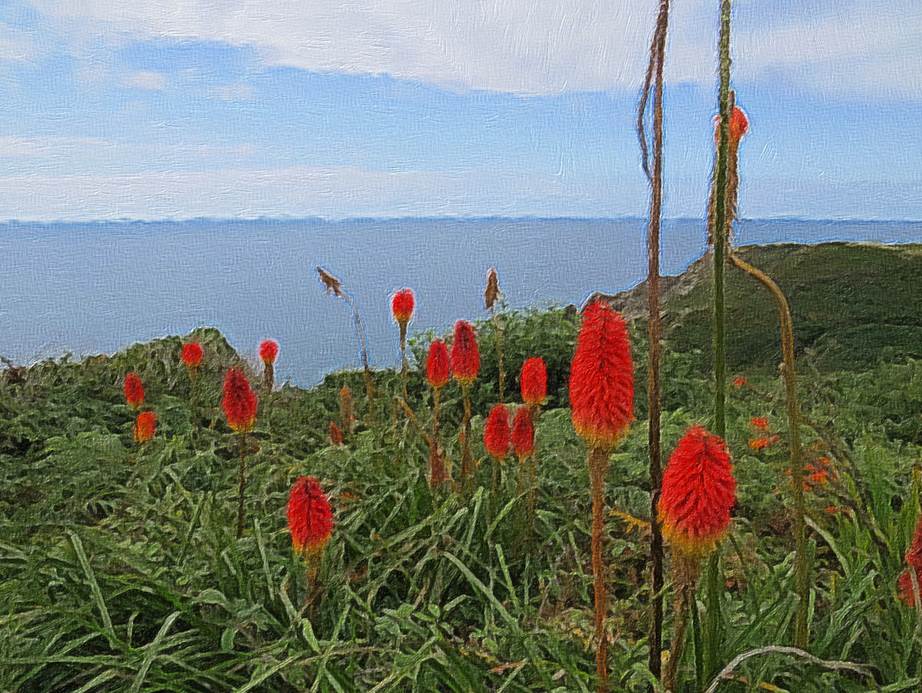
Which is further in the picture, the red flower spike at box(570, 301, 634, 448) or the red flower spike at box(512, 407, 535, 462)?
the red flower spike at box(512, 407, 535, 462)

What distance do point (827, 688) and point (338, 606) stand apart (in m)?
0.86

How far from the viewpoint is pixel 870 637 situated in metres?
1.39

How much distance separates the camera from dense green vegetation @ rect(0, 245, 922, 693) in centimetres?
139

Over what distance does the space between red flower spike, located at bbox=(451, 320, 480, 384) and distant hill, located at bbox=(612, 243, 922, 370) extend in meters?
2.55

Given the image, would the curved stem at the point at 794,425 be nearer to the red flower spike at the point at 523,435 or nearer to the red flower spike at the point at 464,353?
the red flower spike at the point at 523,435

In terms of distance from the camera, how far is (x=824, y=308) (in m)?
4.61

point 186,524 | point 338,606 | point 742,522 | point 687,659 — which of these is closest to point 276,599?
point 338,606

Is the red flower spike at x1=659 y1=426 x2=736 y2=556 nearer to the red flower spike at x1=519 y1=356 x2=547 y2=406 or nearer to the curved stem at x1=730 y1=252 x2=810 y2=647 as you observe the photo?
the curved stem at x1=730 y1=252 x2=810 y2=647

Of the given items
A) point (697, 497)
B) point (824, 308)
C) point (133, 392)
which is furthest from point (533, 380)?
point (824, 308)

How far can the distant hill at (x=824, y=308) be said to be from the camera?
4266mm

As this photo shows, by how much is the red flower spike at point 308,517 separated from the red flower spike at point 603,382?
57 centimetres

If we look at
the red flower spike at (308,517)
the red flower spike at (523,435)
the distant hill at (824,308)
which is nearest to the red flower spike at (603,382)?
the red flower spike at (308,517)

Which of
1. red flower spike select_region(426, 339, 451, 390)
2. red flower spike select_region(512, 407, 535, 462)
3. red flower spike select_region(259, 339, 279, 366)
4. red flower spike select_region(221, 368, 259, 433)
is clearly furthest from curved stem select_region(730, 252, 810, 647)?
red flower spike select_region(259, 339, 279, 366)

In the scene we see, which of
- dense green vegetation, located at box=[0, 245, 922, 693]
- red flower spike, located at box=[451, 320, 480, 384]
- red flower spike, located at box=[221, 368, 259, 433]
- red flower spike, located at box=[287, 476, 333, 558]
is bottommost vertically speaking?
dense green vegetation, located at box=[0, 245, 922, 693]
